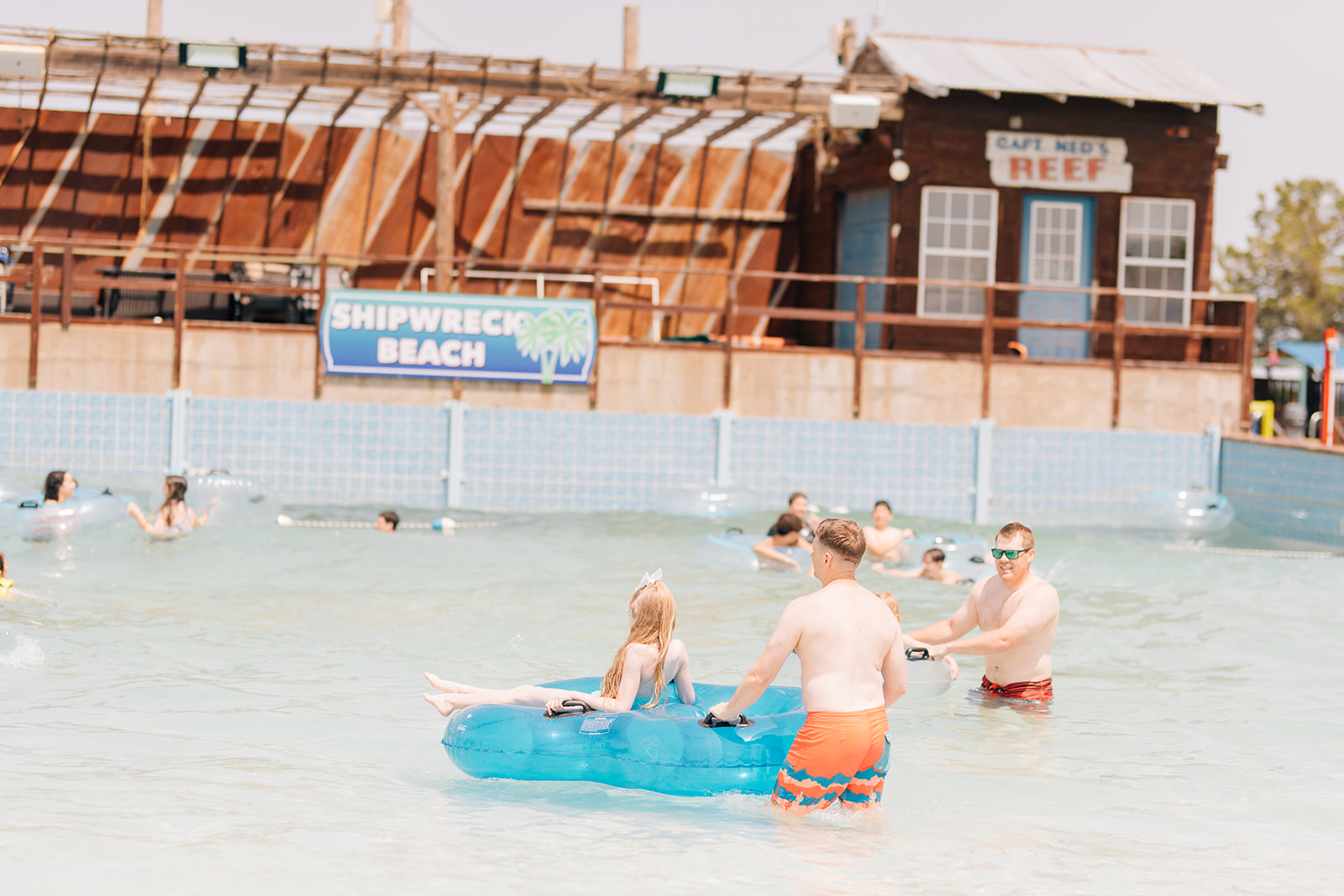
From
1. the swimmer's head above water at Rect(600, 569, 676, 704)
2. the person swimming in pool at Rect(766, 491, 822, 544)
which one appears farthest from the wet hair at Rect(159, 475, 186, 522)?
the swimmer's head above water at Rect(600, 569, 676, 704)

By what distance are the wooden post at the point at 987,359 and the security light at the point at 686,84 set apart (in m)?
4.06

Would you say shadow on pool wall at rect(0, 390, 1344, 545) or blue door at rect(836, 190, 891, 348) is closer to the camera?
shadow on pool wall at rect(0, 390, 1344, 545)

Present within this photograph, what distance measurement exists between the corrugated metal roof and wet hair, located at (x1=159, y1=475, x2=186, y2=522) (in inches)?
395

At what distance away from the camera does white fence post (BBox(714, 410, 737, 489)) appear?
49.8ft

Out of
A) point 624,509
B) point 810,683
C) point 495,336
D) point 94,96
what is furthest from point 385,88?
point 810,683

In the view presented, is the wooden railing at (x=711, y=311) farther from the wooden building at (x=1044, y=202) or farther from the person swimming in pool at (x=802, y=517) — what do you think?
the person swimming in pool at (x=802, y=517)

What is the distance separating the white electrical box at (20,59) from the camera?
571 inches

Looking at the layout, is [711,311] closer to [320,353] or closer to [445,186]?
[445,186]

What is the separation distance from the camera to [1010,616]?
7172mm

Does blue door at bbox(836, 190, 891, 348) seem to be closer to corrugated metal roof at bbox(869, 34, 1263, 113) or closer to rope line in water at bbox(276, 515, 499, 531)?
corrugated metal roof at bbox(869, 34, 1263, 113)

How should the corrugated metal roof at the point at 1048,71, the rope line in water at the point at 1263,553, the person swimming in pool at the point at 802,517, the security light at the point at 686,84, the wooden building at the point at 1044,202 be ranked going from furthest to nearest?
the wooden building at the point at 1044,202, the corrugated metal roof at the point at 1048,71, the security light at the point at 686,84, the rope line in water at the point at 1263,553, the person swimming in pool at the point at 802,517

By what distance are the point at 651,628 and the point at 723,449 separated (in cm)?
Result: 918

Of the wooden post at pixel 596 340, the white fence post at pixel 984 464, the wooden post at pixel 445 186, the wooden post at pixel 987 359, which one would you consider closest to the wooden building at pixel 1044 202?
the wooden post at pixel 987 359

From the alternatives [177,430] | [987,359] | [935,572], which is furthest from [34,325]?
[987,359]
